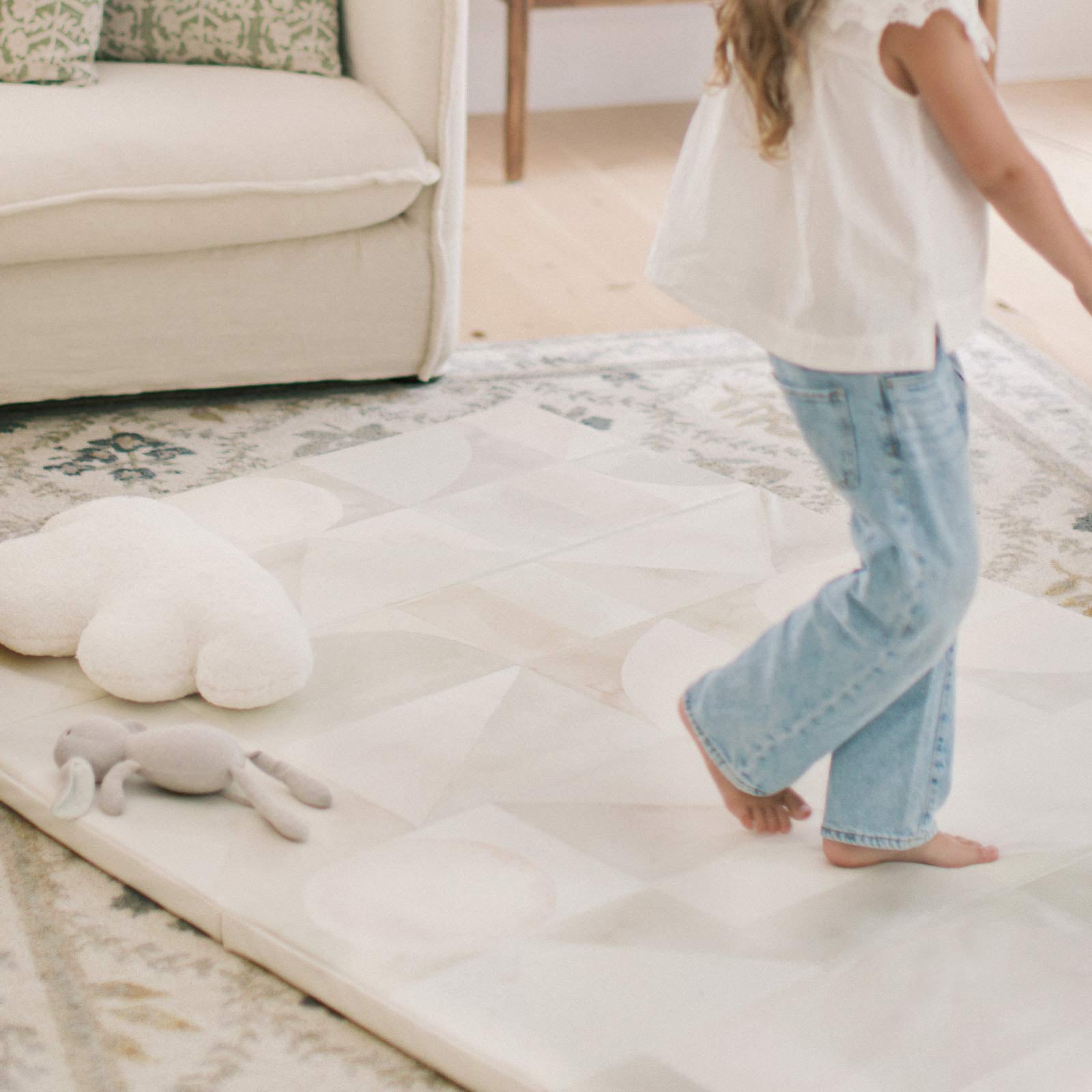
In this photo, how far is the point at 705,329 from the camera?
2.55 meters

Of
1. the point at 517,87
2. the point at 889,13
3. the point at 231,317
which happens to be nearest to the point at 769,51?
the point at 889,13

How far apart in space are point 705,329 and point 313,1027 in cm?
172

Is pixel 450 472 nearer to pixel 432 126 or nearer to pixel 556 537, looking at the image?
pixel 556 537

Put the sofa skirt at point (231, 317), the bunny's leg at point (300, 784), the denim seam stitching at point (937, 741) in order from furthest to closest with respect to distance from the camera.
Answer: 1. the sofa skirt at point (231, 317)
2. the bunny's leg at point (300, 784)
3. the denim seam stitching at point (937, 741)

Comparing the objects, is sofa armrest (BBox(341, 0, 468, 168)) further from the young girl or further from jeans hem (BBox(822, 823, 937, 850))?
jeans hem (BBox(822, 823, 937, 850))

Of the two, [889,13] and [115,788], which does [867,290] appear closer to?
[889,13]

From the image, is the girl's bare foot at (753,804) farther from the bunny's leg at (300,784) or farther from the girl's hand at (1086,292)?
the girl's hand at (1086,292)

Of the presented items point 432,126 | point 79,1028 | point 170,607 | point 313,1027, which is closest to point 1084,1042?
point 313,1027

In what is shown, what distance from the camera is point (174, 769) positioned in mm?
1247

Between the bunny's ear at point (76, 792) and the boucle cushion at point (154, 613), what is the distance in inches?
5.6

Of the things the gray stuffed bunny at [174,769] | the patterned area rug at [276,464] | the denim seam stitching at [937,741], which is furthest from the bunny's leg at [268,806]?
the denim seam stitching at [937,741]

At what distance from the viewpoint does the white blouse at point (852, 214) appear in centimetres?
97

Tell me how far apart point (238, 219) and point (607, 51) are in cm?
242

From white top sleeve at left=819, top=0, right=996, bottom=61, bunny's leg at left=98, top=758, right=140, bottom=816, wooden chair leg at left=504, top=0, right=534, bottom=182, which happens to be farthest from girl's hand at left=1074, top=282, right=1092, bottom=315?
wooden chair leg at left=504, top=0, right=534, bottom=182
